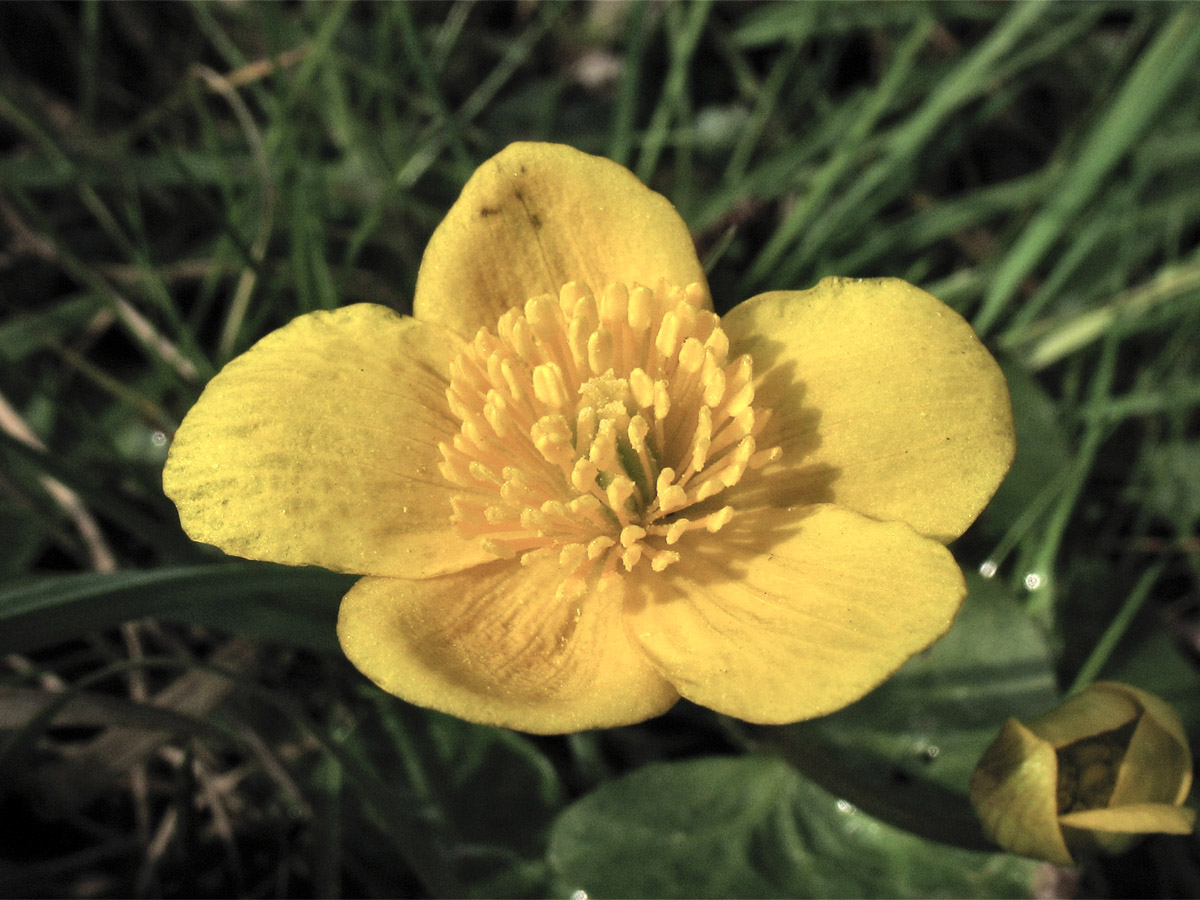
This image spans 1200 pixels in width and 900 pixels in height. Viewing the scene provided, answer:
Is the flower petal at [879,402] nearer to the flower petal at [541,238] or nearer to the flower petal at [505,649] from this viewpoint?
the flower petal at [541,238]

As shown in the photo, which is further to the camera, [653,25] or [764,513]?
[653,25]

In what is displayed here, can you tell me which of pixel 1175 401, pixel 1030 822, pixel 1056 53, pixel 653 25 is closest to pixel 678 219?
pixel 1030 822

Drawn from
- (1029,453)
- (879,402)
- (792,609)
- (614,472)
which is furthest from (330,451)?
(1029,453)

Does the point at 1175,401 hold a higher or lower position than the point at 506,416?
lower

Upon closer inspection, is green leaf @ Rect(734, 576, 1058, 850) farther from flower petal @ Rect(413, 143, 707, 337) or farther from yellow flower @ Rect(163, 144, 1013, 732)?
flower petal @ Rect(413, 143, 707, 337)

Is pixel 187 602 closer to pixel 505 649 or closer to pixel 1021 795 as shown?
pixel 505 649

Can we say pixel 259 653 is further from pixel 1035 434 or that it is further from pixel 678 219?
pixel 1035 434

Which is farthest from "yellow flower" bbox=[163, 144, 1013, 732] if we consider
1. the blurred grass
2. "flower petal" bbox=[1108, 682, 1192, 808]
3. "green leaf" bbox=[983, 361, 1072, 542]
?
"green leaf" bbox=[983, 361, 1072, 542]
